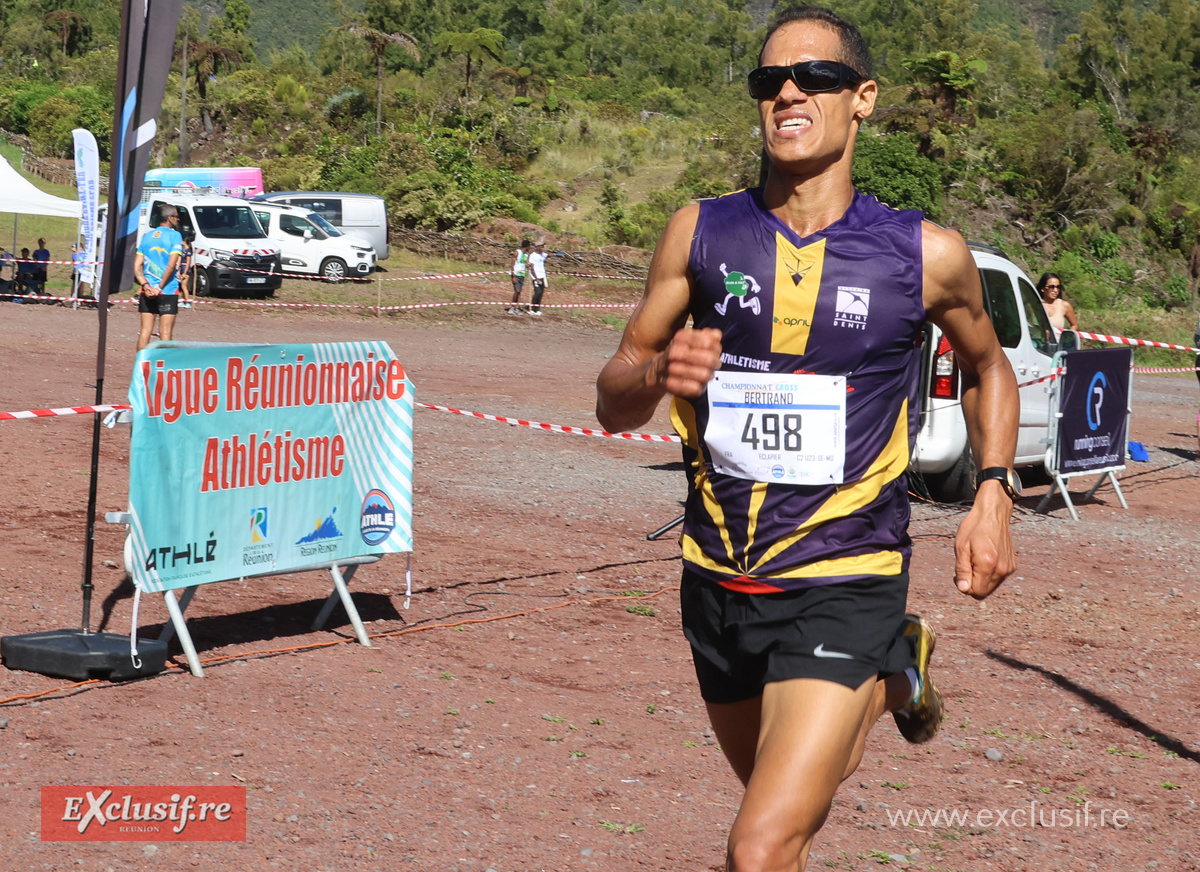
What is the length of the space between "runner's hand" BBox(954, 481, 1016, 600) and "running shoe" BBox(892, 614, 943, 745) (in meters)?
0.19

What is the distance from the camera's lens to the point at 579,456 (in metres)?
12.5

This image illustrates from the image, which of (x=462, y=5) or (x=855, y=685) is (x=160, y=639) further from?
(x=462, y=5)

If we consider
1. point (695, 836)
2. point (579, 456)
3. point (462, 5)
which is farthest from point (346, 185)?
point (462, 5)

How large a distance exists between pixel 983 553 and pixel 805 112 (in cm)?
111

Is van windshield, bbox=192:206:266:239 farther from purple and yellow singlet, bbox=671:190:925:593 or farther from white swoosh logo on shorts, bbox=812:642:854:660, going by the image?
white swoosh logo on shorts, bbox=812:642:854:660

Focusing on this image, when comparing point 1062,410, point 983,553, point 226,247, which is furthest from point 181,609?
point 226,247

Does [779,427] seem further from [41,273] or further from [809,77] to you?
[41,273]

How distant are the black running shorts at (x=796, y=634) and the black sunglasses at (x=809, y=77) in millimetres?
1152

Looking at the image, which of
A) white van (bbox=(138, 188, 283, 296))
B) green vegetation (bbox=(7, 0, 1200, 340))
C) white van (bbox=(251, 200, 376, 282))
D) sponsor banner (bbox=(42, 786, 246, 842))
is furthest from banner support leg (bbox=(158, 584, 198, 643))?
green vegetation (bbox=(7, 0, 1200, 340))

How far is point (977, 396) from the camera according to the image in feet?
10.9

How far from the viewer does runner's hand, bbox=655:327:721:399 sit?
2512 mm

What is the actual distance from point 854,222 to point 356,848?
241 cm

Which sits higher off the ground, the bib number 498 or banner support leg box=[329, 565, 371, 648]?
the bib number 498

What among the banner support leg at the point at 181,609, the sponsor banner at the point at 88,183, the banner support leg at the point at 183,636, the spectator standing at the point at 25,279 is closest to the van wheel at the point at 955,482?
the banner support leg at the point at 181,609
